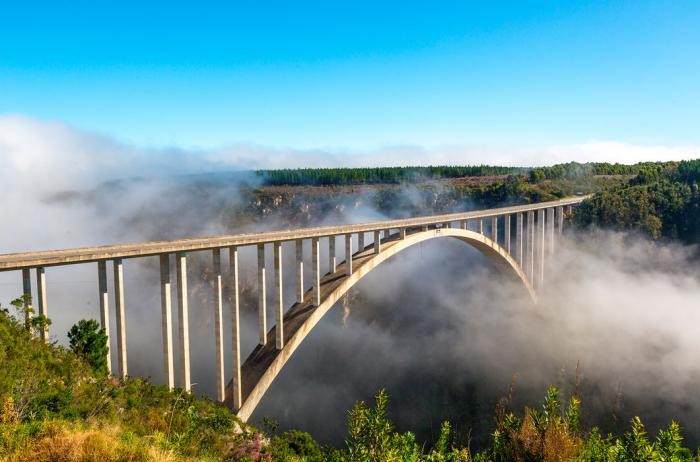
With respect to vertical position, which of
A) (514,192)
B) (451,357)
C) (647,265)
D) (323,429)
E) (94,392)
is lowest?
(323,429)

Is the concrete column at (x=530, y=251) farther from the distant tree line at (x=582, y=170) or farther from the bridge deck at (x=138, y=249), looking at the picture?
the distant tree line at (x=582, y=170)

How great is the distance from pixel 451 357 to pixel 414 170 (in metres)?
104

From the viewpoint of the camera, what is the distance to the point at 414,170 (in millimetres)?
158250

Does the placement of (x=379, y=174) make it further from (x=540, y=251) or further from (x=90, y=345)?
(x=90, y=345)

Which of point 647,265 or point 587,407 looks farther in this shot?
point 647,265

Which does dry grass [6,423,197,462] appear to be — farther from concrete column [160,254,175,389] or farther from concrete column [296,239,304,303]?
concrete column [296,239,304,303]

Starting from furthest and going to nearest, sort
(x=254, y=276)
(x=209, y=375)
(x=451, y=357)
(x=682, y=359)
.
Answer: (x=254, y=276)
(x=209, y=375)
(x=451, y=357)
(x=682, y=359)

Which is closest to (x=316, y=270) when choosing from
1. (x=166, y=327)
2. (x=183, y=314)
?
(x=183, y=314)

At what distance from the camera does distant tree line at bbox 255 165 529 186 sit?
5920 inches

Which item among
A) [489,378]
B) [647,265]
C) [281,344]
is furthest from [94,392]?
[647,265]

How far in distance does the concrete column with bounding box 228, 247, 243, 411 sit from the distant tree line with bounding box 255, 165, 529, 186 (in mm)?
125591

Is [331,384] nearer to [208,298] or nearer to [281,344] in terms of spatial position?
[208,298]

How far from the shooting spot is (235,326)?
21141mm

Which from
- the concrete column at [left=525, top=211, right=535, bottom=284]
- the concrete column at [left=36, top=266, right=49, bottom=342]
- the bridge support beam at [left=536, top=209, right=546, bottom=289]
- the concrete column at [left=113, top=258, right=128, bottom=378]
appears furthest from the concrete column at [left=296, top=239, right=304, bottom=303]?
the bridge support beam at [left=536, top=209, right=546, bottom=289]
